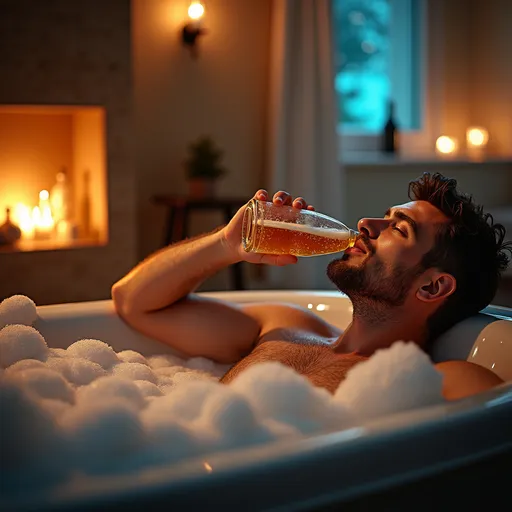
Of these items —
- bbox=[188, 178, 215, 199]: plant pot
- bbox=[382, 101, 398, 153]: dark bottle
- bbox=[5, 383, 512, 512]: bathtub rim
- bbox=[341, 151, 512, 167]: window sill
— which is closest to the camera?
bbox=[5, 383, 512, 512]: bathtub rim

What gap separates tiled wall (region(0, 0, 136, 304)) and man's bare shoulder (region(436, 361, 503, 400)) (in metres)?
2.48

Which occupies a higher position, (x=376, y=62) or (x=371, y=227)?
(x=376, y=62)

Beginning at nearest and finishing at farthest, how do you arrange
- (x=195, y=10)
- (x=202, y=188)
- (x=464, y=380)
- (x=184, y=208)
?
1. (x=464, y=380)
2. (x=184, y=208)
3. (x=202, y=188)
4. (x=195, y=10)

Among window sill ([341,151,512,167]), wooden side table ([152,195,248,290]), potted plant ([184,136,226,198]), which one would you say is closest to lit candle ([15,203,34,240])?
wooden side table ([152,195,248,290])

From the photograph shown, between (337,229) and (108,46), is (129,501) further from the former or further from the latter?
(108,46)

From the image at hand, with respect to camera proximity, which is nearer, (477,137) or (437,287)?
(437,287)

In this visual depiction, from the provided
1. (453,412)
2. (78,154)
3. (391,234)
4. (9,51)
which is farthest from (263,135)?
(453,412)

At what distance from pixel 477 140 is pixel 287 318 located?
348cm

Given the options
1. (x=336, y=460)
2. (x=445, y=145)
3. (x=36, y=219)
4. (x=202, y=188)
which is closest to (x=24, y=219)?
(x=36, y=219)

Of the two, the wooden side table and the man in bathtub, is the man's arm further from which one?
the wooden side table

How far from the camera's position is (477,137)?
16.2 ft

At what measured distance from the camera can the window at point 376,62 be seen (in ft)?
15.8

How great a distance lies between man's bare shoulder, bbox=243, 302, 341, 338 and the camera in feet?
5.96

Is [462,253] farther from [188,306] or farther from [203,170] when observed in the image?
[203,170]
